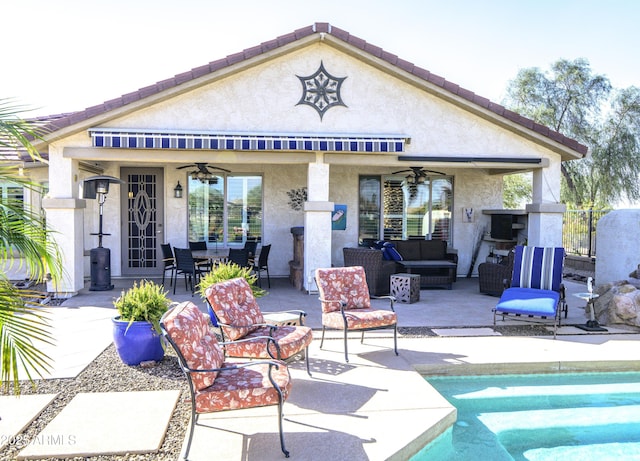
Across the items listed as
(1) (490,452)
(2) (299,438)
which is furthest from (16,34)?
(1) (490,452)

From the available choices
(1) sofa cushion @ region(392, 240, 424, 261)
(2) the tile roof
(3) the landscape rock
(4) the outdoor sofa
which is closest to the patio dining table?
(2) the tile roof

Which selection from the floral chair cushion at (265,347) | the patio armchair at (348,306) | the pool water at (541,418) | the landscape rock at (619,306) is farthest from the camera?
the landscape rock at (619,306)

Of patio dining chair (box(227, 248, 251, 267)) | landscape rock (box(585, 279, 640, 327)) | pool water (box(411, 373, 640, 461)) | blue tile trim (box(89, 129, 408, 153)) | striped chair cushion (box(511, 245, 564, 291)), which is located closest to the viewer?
pool water (box(411, 373, 640, 461))

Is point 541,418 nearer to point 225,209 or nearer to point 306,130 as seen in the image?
point 306,130

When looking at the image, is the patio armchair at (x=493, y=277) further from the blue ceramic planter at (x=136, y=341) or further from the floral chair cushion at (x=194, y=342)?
the floral chair cushion at (x=194, y=342)

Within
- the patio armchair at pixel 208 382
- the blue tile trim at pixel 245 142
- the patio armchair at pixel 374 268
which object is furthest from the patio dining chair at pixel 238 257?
the patio armchair at pixel 208 382

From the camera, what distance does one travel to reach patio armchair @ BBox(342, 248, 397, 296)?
11.5 metres

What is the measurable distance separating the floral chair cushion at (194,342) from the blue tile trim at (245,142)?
639 cm

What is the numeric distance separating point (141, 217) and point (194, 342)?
35.1 feet

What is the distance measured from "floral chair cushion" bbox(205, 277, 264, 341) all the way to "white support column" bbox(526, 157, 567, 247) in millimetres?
8257

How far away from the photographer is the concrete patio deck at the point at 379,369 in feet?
14.7

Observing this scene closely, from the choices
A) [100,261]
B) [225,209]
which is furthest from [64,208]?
[225,209]

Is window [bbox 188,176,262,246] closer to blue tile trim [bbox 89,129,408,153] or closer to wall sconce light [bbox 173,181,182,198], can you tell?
wall sconce light [bbox 173,181,182,198]

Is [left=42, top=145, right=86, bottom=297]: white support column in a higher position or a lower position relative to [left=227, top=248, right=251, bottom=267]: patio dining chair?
higher
